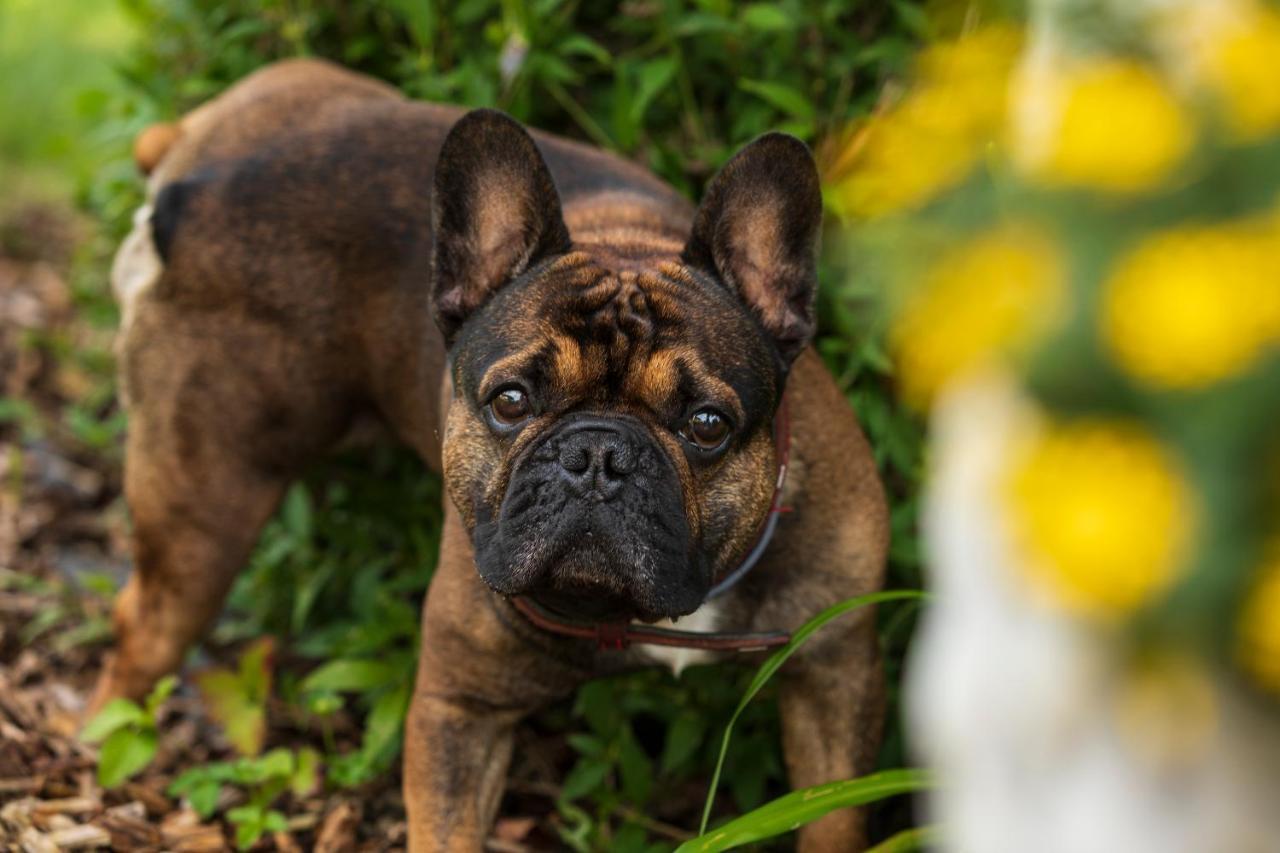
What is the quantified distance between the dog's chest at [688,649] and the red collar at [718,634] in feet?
0.15

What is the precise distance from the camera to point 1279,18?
1.27 meters

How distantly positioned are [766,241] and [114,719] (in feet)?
6.73

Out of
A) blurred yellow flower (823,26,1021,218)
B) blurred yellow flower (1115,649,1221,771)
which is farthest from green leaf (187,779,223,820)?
blurred yellow flower (1115,649,1221,771)

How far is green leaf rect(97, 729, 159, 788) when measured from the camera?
150 inches

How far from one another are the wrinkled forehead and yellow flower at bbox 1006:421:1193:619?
2028 millimetres

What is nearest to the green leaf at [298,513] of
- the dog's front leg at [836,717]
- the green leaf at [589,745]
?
the green leaf at [589,745]

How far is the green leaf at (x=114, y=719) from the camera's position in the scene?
12.8ft

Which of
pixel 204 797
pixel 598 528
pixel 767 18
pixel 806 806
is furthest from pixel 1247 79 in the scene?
pixel 204 797

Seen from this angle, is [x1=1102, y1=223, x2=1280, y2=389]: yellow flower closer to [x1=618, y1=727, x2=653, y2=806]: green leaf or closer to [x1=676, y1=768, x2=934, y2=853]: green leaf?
[x1=676, y1=768, x2=934, y2=853]: green leaf

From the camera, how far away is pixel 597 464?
3.01 meters

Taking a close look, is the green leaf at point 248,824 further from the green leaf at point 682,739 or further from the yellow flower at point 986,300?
the yellow flower at point 986,300

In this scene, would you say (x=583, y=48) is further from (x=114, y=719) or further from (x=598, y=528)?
(x=114, y=719)

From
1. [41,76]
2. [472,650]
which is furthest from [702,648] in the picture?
[41,76]

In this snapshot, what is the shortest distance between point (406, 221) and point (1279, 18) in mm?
3067
